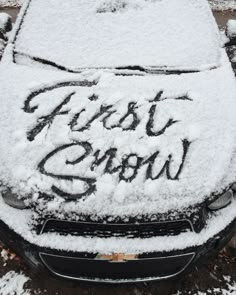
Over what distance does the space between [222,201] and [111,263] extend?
772mm

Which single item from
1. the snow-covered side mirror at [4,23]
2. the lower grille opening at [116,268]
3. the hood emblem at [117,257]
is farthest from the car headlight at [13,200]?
the snow-covered side mirror at [4,23]

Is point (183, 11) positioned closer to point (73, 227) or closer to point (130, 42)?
point (130, 42)

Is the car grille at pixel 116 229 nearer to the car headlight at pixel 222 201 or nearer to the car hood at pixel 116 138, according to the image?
the car hood at pixel 116 138

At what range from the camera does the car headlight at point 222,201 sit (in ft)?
7.34

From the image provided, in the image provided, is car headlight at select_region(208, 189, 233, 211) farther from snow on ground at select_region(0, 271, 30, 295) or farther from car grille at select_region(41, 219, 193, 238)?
snow on ground at select_region(0, 271, 30, 295)

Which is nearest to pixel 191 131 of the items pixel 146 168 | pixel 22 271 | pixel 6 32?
pixel 146 168

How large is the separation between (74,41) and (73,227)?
Answer: 4.87 ft

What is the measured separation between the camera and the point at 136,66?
2.75 meters

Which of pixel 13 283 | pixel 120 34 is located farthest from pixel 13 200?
pixel 120 34

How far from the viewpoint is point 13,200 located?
87.1 inches

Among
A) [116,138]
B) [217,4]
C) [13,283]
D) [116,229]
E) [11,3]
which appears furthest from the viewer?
[217,4]

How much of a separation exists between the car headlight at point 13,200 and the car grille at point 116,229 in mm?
208

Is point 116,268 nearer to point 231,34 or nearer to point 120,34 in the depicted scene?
point 120,34

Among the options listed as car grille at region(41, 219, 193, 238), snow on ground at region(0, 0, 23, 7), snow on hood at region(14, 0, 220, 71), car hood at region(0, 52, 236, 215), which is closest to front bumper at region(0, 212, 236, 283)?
car grille at region(41, 219, 193, 238)
